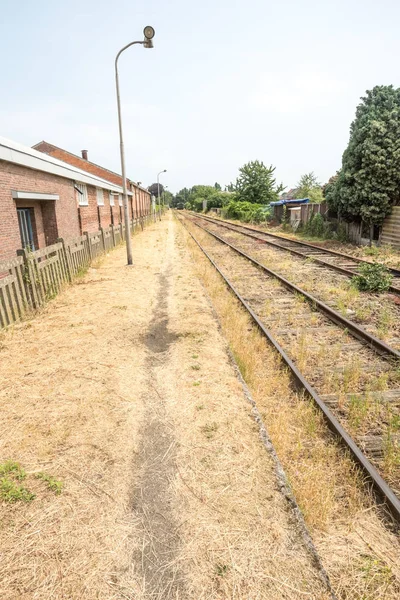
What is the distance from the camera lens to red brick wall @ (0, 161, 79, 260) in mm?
7847

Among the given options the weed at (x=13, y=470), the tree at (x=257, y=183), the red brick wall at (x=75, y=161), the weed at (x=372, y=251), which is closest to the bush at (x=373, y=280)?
the weed at (x=372, y=251)

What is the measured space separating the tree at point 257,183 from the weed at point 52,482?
50.6m

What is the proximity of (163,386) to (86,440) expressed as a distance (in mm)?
1241

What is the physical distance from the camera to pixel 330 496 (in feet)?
8.76

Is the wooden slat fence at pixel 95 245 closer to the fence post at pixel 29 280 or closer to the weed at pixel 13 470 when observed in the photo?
the fence post at pixel 29 280

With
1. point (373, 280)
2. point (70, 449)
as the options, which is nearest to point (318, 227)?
point (373, 280)

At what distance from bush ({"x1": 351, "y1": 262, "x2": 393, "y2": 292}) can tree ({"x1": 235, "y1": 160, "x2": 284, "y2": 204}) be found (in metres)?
42.9

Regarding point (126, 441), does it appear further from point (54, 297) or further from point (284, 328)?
point (54, 297)

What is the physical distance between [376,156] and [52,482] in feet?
58.7

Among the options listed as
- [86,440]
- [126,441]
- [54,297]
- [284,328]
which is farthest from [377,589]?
[54,297]

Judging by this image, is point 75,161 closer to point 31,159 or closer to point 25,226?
point 25,226

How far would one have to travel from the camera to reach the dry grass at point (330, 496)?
2.10 metres

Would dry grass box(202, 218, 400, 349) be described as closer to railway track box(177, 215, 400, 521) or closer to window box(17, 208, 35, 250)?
railway track box(177, 215, 400, 521)

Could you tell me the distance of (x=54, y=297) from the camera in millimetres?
8273
